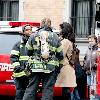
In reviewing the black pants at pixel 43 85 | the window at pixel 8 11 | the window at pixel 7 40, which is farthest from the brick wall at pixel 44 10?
the black pants at pixel 43 85

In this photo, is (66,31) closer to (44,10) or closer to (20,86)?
(20,86)

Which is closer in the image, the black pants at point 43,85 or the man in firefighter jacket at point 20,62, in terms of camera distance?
the black pants at point 43,85

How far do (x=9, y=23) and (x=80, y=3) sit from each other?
6119mm

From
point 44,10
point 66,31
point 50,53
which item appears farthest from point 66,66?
point 44,10

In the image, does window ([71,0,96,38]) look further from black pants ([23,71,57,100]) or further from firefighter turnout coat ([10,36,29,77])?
black pants ([23,71,57,100])

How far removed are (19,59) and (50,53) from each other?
0.97 meters

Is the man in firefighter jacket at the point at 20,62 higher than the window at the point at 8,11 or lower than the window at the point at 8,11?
lower

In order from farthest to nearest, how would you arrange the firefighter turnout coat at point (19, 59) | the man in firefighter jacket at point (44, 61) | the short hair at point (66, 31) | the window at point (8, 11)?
the window at point (8, 11), the short hair at point (66, 31), the firefighter turnout coat at point (19, 59), the man in firefighter jacket at point (44, 61)

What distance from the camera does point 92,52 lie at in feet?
37.8

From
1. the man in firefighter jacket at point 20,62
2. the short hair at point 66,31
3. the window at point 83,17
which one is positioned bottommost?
the man in firefighter jacket at point 20,62

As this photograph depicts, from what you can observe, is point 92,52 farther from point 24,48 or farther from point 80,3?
point 80,3

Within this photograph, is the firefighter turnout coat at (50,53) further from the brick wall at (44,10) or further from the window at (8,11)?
the window at (8,11)

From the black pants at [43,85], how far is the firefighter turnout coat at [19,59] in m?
0.68

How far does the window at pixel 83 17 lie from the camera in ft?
56.9
